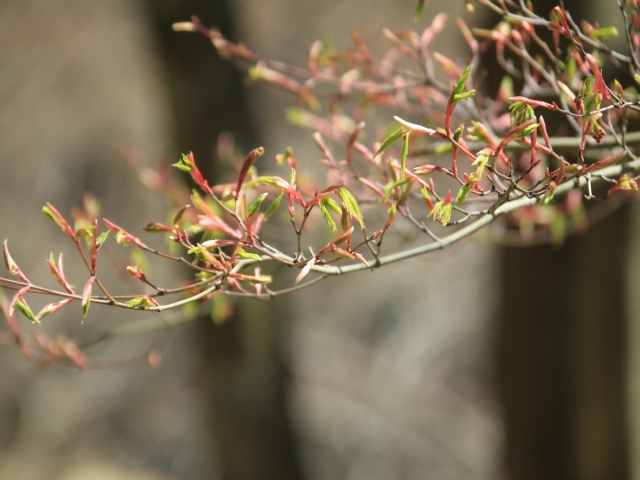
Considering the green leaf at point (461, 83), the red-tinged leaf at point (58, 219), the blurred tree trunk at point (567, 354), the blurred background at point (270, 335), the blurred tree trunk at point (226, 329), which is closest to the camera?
the green leaf at point (461, 83)

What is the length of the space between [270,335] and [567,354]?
1.18 metres

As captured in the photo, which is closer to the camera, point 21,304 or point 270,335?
point 21,304

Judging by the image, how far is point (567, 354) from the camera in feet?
6.33

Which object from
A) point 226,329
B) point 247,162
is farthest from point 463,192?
point 226,329

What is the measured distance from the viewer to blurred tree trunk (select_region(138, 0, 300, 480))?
7.95ft

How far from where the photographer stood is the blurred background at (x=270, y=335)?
1.96 m

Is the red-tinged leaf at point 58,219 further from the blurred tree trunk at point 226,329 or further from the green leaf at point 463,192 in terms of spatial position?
the blurred tree trunk at point 226,329

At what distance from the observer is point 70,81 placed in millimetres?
5547

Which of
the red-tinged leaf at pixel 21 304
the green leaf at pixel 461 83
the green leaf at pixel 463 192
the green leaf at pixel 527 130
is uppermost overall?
the green leaf at pixel 461 83

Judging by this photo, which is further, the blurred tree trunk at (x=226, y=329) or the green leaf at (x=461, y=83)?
the blurred tree trunk at (x=226, y=329)

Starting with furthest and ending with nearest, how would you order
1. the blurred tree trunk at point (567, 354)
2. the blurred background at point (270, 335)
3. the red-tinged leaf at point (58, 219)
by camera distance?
the blurred background at point (270, 335) → the blurred tree trunk at point (567, 354) → the red-tinged leaf at point (58, 219)

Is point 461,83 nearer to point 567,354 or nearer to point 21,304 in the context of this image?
point 21,304

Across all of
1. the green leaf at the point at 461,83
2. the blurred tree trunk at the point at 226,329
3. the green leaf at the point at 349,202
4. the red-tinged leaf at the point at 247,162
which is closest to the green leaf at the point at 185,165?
the red-tinged leaf at the point at 247,162

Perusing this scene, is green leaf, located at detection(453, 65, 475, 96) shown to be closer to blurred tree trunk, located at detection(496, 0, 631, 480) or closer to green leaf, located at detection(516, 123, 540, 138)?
green leaf, located at detection(516, 123, 540, 138)
